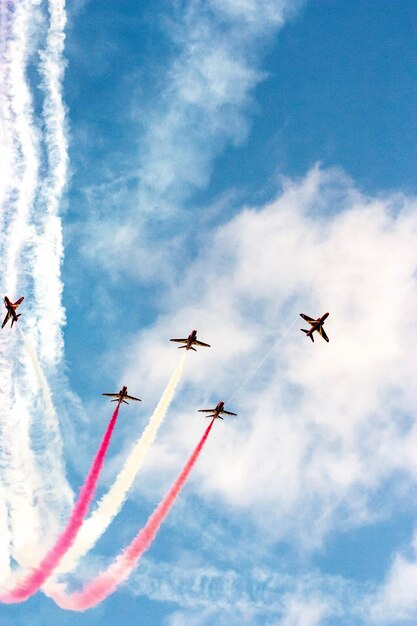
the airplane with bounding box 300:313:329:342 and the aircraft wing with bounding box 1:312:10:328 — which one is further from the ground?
the airplane with bounding box 300:313:329:342

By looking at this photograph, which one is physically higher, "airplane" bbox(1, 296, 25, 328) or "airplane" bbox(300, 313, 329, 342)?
"airplane" bbox(300, 313, 329, 342)

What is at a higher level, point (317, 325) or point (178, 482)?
point (317, 325)

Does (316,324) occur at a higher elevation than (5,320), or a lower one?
higher

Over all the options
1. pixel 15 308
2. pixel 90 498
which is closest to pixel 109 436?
pixel 90 498

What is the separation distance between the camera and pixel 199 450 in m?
86.6

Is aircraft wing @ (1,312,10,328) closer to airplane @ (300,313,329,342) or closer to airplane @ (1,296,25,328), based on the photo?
airplane @ (1,296,25,328)

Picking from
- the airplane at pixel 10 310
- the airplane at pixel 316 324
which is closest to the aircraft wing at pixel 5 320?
the airplane at pixel 10 310

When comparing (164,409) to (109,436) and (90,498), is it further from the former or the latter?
(90,498)

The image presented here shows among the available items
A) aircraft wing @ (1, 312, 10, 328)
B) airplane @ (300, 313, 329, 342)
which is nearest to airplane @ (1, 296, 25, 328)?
aircraft wing @ (1, 312, 10, 328)

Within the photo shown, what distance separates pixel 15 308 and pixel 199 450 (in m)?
40.4

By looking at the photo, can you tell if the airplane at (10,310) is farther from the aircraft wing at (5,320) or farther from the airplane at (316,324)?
the airplane at (316,324)

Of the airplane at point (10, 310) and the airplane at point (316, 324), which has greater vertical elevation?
the airplane at point (316, 324)

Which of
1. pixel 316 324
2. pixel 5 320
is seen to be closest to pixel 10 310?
pixel 5 320

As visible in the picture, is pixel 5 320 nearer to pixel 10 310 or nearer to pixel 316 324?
pixel 10 310
